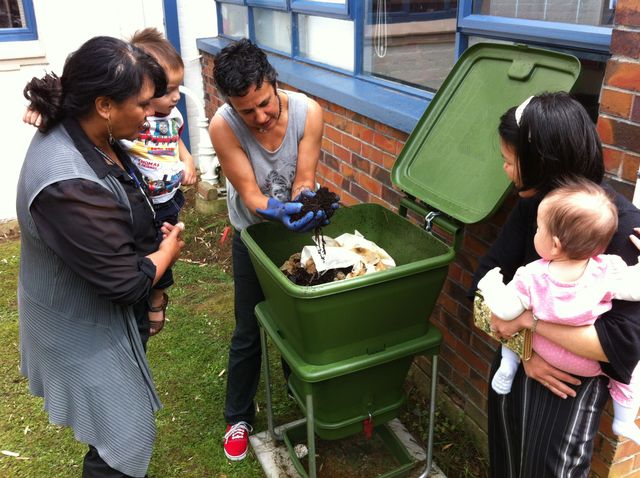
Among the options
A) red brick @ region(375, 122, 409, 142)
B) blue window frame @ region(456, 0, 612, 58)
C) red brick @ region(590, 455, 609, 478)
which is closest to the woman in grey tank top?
red brick @ region(375, 122, 409, 142)

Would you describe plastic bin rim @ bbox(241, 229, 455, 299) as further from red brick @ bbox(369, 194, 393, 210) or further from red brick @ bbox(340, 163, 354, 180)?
red brick @ bbox(340, 163, 354, 180)

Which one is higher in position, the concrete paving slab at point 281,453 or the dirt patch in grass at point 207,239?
the dirt patch in grass at point 207,239

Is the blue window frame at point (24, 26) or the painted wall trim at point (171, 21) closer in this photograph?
the blue window frame at point (24, 26)

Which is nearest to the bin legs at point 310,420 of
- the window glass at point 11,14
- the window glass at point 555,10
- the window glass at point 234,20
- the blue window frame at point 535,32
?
the blue window frame at point 535,32

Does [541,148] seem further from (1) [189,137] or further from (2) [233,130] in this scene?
(1) [189,137]

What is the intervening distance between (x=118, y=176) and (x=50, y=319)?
20.8 inches

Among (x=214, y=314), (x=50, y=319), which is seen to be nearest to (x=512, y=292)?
(x=50, y=319)

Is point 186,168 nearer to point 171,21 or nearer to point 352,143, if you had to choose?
point 352,143

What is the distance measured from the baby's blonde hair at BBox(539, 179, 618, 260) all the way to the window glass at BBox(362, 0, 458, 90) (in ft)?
5.36

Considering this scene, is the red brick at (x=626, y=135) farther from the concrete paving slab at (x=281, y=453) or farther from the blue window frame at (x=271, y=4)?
the blue window frame at (x=271, y=4)

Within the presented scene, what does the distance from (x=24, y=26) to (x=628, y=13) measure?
208 inches

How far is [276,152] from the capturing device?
2447 mm

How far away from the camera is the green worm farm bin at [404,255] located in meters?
1.92

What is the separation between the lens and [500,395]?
6.03 feet
